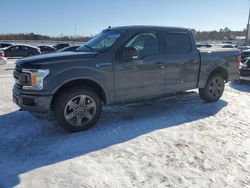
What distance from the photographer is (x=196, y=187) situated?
12.1ft

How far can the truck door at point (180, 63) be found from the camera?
22.5 ft

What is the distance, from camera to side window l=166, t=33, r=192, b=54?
6.95 metres

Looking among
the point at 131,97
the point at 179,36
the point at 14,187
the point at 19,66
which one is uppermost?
the point at 179,36

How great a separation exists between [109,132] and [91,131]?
34cm

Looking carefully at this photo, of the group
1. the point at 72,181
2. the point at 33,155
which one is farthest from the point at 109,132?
the point at 72,181

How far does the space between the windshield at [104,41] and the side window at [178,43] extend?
1.21 metres

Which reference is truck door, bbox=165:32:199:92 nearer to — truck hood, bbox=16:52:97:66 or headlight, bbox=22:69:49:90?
truck hood, bbox=16:52:97:66

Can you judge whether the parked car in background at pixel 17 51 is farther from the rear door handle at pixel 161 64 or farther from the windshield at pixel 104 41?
the rear door handle at pixel 161 64

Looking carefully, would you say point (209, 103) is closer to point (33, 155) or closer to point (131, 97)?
point (131, 97)

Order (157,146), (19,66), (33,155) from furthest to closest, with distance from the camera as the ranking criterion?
(19,66) < (157,146) < (33,155)

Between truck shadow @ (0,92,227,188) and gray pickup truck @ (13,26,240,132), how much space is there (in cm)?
39

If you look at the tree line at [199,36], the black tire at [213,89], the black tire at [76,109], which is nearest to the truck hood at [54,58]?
the black tire at [76,109]

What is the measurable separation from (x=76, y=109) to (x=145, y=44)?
83.2 inches

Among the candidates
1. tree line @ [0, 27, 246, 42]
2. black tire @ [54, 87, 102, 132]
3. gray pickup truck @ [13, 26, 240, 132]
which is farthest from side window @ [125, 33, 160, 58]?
tree line @ [0, 27, 246, 42]
